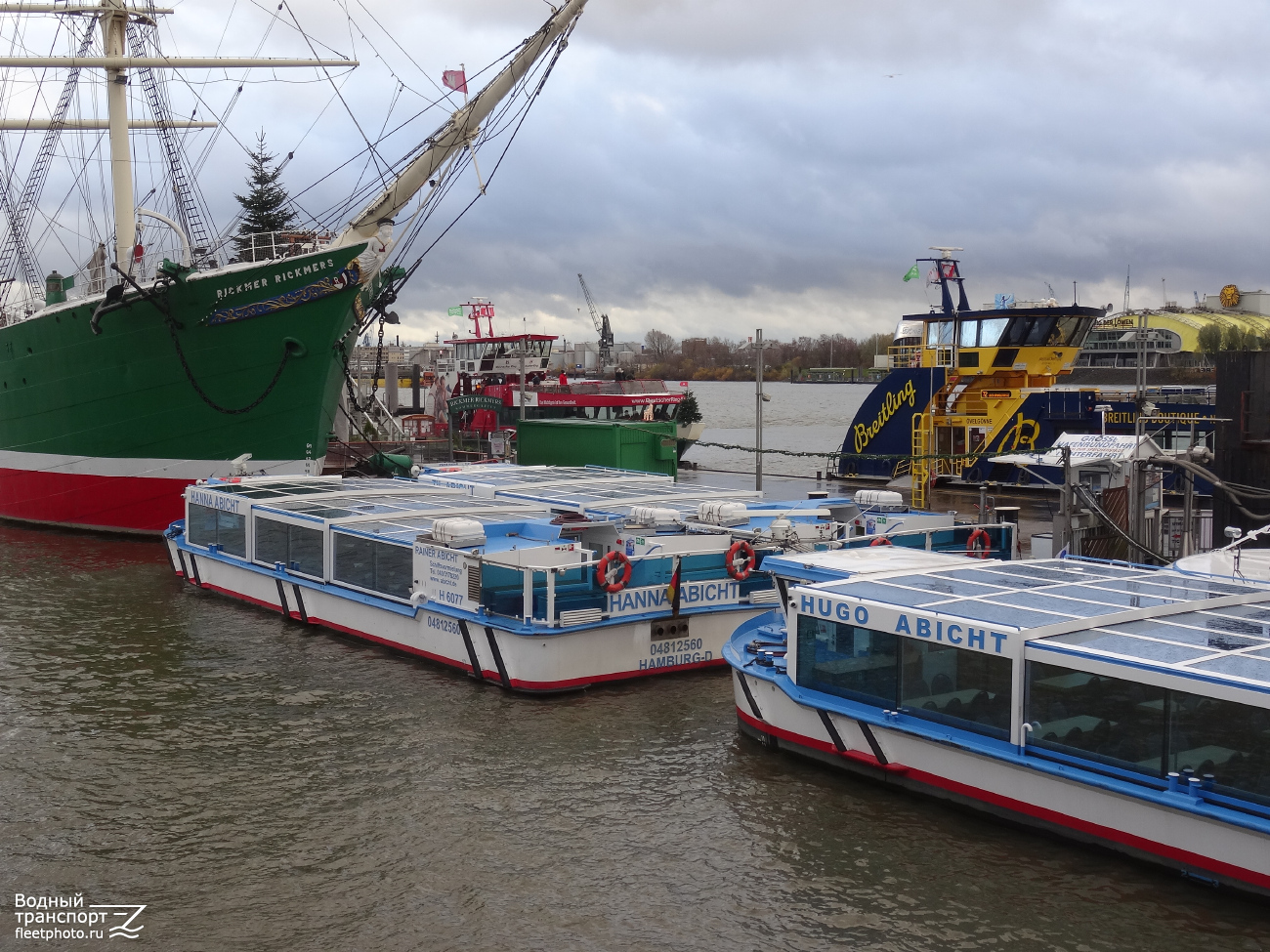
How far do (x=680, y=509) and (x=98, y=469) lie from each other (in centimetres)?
1803

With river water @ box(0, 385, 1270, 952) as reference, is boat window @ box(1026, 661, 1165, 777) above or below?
above

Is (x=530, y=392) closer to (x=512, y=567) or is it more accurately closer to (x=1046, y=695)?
(x=512, y=567)

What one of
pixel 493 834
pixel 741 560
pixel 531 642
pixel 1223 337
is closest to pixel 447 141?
pixel 741 560

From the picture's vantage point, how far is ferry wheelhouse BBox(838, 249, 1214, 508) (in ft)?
120

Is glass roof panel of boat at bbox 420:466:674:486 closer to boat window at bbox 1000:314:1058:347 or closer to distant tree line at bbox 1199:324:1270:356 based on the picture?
boat window at bbox 1000:314:1058:347

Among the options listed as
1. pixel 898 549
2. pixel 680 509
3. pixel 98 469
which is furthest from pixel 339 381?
pixel 898 549

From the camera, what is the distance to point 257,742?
1292 centimetres

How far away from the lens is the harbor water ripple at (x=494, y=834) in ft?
28.3

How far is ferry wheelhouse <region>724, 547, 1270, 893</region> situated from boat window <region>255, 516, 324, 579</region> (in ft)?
26.9

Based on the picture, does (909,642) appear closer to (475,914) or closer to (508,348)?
(475,914)

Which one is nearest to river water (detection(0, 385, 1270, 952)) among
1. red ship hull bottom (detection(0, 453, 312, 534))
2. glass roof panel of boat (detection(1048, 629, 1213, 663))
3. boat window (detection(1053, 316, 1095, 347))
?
glass roof panel of boat (detection(1048, 629, 1213, 663))

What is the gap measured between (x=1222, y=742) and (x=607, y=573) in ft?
24.7

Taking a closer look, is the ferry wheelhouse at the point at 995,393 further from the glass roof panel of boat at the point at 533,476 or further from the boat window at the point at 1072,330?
the glass roof panel of boat at the point at 533,476

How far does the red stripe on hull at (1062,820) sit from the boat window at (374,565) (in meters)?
6.54
